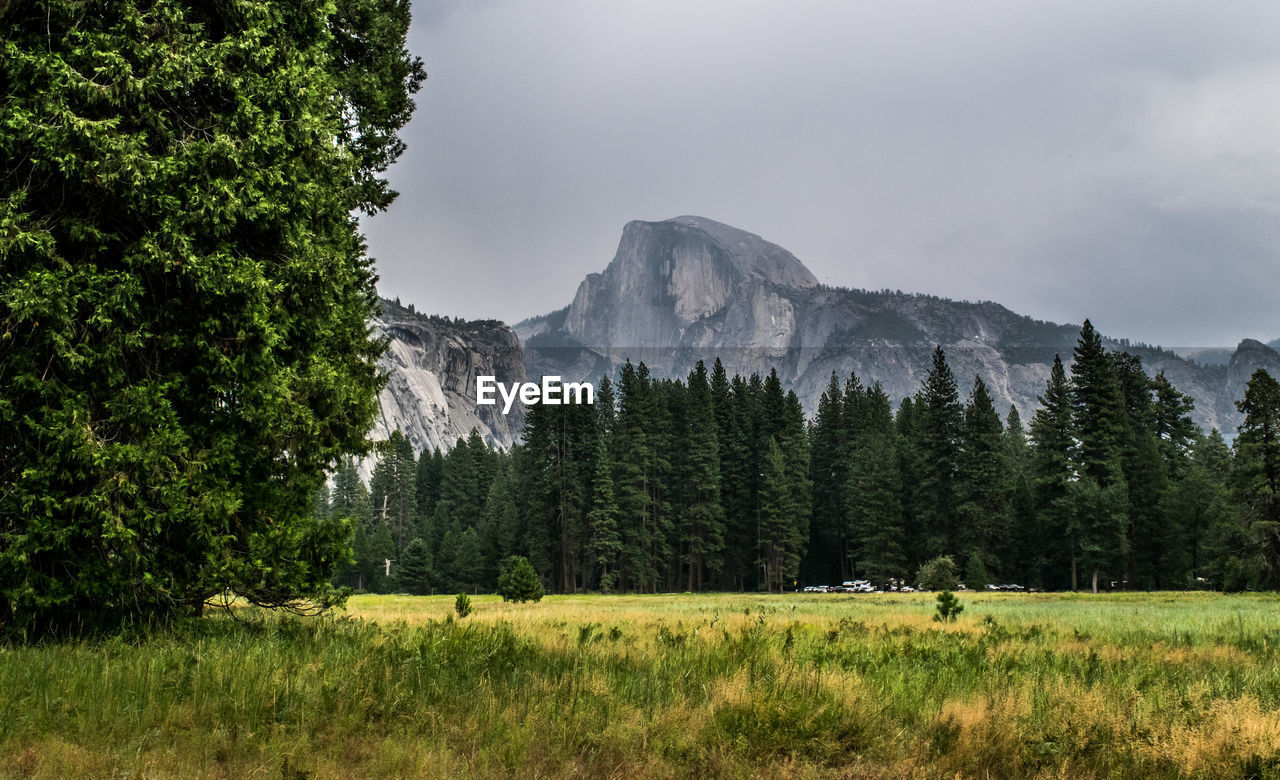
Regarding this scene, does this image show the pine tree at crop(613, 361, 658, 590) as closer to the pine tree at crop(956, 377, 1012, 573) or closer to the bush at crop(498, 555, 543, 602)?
the pine tree at crop(956, 377, 1012, 573)

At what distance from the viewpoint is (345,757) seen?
18.1ft

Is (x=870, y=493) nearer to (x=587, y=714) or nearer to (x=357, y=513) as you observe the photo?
(x=357, y=513)

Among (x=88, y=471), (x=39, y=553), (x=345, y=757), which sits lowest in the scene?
(x=345, y=757)

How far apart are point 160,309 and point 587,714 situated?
708cm

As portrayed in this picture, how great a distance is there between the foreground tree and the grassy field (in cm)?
117

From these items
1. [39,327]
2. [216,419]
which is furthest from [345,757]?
[39,327]

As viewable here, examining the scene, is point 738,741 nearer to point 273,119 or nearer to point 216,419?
point 216,419

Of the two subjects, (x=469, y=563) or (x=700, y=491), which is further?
(x=469, y=563)

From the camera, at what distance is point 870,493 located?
6391 centimetres

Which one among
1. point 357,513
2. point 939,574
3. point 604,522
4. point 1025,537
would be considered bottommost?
point 939,574

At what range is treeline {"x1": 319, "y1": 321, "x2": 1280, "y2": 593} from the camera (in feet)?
176

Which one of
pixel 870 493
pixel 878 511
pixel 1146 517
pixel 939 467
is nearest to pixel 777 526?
pixel 870 493

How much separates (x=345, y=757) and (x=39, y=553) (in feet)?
19.2

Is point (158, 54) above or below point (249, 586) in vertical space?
above
